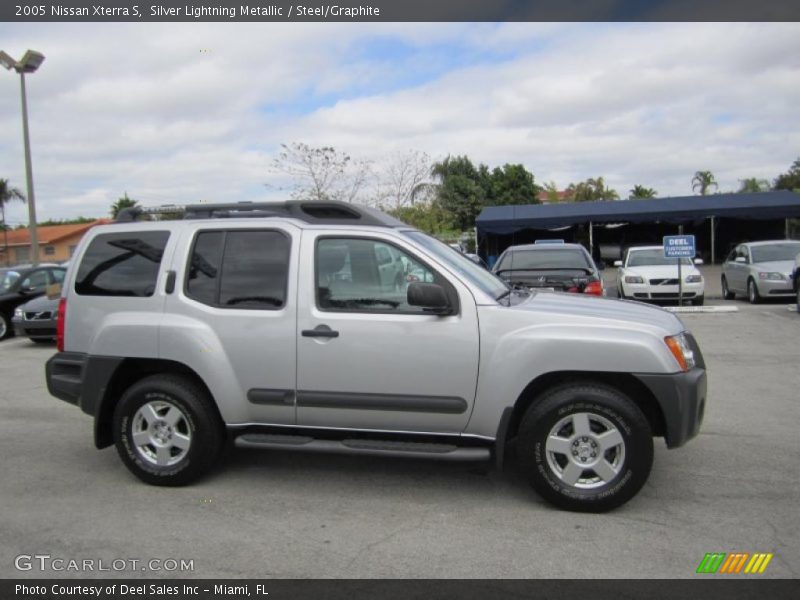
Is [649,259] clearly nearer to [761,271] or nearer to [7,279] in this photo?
[761,271]

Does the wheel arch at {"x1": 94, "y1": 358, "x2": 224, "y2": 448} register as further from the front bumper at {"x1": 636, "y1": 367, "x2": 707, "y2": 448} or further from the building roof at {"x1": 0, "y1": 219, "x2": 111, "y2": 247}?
the building roof at {"x1": 0, "y1": 219, "x2": 111, "y2": 247}

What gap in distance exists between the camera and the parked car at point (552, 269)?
30.2 feet

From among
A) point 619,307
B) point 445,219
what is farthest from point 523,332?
point 445,219

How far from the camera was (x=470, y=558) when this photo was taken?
3.53 metres

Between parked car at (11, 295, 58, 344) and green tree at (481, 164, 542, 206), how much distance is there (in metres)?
40.8

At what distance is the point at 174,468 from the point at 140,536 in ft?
2.44

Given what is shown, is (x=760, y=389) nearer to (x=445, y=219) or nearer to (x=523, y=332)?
(x=523, y=332)

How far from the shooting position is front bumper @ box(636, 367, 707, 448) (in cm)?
396

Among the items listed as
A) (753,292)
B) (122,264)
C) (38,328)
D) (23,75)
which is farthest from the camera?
(23,75)

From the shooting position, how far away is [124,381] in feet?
15.8

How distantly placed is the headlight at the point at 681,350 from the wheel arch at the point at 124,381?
3053 millimetres

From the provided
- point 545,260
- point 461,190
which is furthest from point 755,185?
point 545,260
